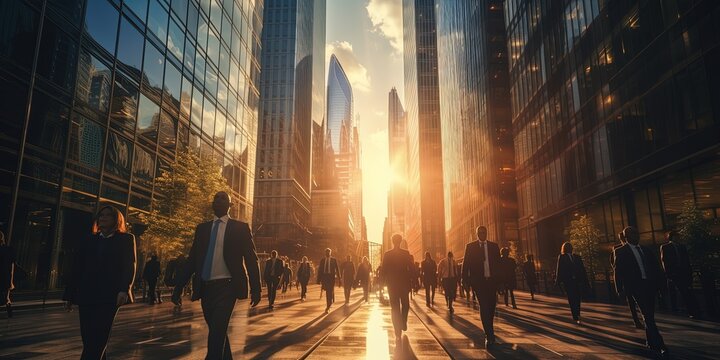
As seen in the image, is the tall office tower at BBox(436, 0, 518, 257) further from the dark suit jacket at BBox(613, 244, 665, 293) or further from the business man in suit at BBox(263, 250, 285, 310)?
the dark suit jacket at BBox(613, 244, 665, 293)

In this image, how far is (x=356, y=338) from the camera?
8.23 meters

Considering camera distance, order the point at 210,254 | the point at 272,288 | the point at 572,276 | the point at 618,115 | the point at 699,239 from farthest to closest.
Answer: the point at 618,115, the point at 272,288, the point at 699,239, the point at 572,276, the point at 210,254

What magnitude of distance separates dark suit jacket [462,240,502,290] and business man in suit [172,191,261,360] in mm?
4701

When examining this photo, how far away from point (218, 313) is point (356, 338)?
4.49 m

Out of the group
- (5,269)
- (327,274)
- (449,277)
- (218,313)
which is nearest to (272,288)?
(327,274)

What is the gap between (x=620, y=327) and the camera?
9.97 meters

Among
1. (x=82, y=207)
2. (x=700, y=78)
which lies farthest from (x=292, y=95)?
(x=700, y=78)

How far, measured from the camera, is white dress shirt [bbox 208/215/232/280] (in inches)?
173

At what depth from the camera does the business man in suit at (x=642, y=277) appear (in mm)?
6449

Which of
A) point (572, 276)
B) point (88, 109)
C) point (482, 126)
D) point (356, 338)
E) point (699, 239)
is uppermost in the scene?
point (482, 126)

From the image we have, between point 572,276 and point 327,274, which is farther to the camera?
point 327,274

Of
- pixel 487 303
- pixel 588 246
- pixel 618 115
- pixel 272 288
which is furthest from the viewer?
pixel 618 115

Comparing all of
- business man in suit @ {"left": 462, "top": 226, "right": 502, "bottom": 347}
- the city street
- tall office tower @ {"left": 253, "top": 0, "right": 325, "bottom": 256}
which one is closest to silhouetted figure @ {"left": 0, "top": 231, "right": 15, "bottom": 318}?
the city street

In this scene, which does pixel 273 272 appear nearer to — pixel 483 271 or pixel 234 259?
pixel 483 271
